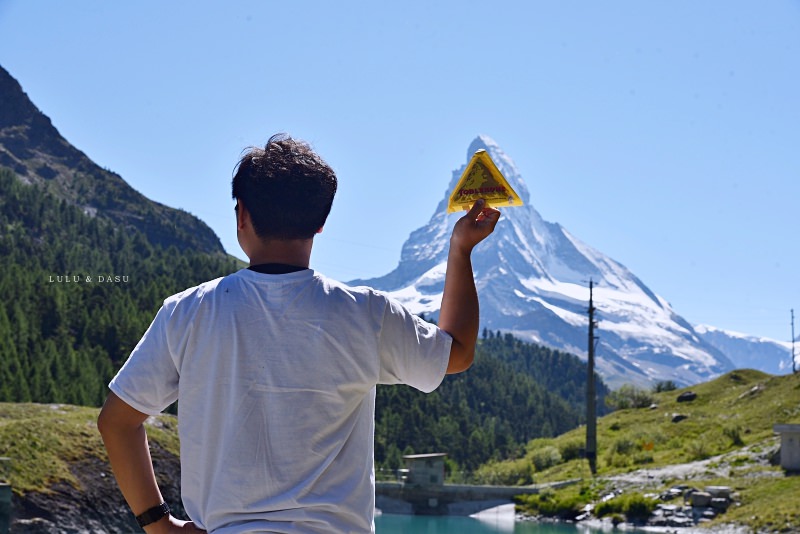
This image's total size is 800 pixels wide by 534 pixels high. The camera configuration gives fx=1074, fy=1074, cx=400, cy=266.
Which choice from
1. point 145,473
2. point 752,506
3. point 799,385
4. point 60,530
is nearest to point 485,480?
point 799,385

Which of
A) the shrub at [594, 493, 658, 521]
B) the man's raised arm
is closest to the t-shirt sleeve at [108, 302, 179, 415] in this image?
the man's raised arm

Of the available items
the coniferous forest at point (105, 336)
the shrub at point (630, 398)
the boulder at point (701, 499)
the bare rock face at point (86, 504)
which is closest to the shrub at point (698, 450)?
the boulder at point (701, 499)

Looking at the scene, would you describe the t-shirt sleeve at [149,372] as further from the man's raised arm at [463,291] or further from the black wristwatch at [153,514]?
the man's raised arm at [463,291]

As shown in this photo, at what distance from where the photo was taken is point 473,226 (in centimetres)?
259

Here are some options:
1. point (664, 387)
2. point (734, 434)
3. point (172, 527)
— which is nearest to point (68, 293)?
point (664, 387)

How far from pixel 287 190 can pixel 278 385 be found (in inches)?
17.4

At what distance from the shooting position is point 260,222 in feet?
7.75

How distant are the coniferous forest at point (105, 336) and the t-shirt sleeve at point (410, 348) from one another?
53083mm

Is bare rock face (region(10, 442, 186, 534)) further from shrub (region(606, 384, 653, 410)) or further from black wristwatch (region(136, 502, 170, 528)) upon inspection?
shrub (region(606, 384, 653, 410))

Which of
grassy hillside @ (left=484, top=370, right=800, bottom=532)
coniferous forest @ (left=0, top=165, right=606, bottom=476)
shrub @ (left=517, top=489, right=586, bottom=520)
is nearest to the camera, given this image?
grassy hillside @ (left=484, top=370, right=800, bottom=532)

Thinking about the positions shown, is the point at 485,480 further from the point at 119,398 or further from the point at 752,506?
the point at 119,398

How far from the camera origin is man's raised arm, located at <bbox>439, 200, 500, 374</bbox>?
94.0 inches

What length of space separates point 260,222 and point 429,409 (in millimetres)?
83331

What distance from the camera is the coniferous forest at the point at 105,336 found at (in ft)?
195
